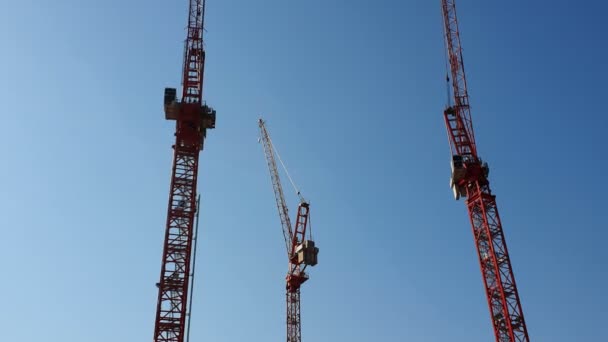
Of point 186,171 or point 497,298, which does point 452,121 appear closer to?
point 497,298

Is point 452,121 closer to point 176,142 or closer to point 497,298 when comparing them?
point 497,298

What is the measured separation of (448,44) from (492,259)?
2965 cm

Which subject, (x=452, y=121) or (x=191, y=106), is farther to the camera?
(x=452, y=121)

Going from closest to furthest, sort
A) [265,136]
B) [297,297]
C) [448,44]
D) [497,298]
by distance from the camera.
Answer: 1. [497,298]
2. [448,44]
3. [297,297]
4. [265,136]

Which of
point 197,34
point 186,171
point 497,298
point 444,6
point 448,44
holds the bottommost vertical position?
point 497,298

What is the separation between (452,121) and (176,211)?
122ft

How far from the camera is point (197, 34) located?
2685 inches

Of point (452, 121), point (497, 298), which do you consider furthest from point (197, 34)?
point (497, 298)

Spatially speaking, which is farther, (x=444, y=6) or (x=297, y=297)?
(x=297, y=297)

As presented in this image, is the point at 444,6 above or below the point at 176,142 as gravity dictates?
above

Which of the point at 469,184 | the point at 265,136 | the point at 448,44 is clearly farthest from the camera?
the point at 265,136

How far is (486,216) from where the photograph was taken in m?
69.5

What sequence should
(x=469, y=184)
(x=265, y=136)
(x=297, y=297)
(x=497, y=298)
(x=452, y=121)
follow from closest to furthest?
(x=497, y=298), (x=469, y=184), (x=452, y=121), (x=297, y=297), (x=265, y=136)

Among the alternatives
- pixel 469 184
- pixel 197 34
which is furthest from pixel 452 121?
pixel 197 34
